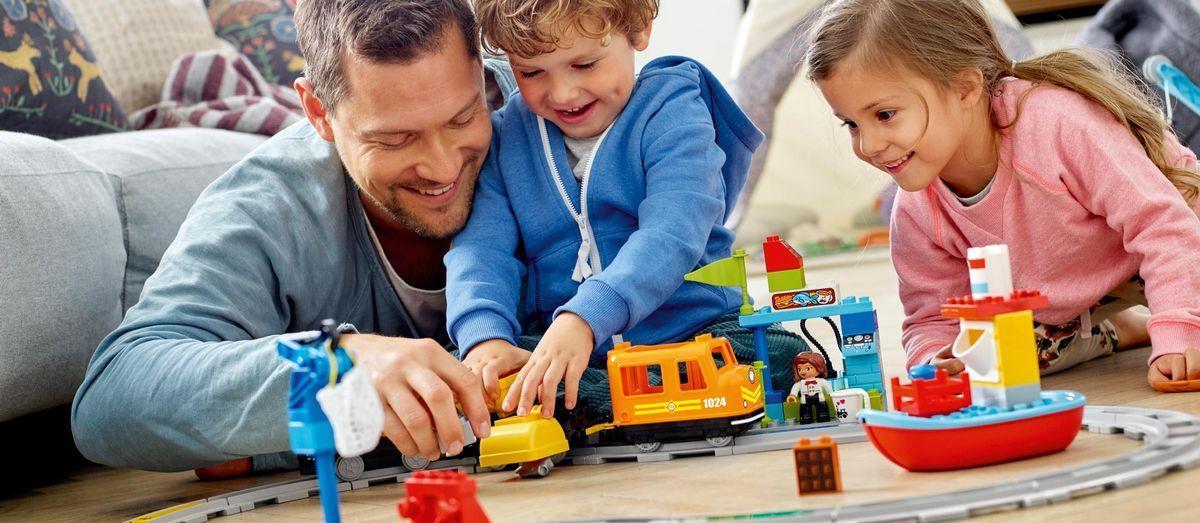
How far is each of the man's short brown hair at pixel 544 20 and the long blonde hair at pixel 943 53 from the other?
0.26 m

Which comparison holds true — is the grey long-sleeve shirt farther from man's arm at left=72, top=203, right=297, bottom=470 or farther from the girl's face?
the girl's face

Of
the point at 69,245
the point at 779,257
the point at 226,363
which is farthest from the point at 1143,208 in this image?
the point at 69,245

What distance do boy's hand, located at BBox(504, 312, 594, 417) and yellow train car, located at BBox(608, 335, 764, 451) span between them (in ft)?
0.14

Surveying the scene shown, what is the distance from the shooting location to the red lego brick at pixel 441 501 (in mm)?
898

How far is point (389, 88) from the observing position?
4.83 feet

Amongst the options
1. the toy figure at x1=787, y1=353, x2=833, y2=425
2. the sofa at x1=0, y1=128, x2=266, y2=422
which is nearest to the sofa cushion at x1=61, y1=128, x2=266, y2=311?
the sofa at x1=0, y1=128, x2=266, y2=422

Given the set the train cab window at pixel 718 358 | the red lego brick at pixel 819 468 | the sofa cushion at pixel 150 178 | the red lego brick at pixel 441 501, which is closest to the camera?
the red lego brick at pixel 441 501

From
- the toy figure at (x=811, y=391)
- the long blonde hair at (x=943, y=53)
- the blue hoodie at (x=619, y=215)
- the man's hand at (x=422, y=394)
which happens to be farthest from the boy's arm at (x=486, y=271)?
the long blonde hair at (x=943, y=53)

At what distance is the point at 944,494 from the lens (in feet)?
3.06

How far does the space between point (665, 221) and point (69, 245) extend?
31.4 inches

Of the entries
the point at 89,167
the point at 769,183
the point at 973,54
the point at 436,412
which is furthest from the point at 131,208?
the point at 769,183

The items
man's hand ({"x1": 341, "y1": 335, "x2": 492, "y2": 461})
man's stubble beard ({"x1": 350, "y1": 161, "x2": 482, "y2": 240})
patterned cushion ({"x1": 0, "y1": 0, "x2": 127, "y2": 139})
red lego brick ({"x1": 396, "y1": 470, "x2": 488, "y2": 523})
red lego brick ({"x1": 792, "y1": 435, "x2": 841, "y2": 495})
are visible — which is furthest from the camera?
patterned cushion ({"x1": 0, "y1": 0, "x2": 127, "y2": 139})

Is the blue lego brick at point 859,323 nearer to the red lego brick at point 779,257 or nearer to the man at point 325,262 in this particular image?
the red lego brick at point 779,257

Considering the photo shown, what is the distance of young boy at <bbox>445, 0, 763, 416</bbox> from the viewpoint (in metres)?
1.42
